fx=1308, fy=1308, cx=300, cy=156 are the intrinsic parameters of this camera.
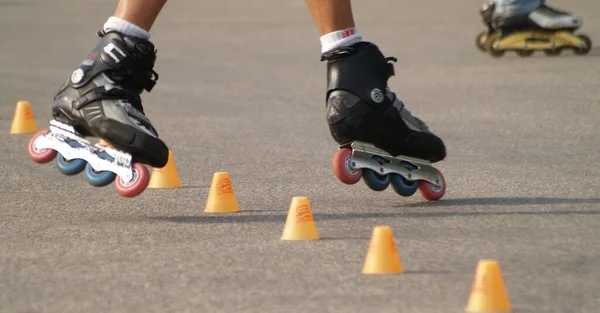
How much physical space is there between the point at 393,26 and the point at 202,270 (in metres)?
12.9

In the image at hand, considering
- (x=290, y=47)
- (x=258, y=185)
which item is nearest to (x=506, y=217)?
(x=258, y=185)

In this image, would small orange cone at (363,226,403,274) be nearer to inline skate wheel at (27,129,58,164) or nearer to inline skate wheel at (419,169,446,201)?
inline skate wheel at (419,169,446,201)

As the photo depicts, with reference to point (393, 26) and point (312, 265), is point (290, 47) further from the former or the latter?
point (312, 265)

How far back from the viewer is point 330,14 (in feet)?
18.7

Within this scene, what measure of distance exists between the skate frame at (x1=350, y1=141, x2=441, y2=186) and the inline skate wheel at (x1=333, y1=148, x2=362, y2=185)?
0.06 ft

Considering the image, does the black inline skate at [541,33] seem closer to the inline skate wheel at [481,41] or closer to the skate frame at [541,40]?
the skate frame at [541,40]

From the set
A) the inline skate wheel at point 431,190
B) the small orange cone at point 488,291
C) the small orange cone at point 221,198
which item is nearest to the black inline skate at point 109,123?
the small orange cone at point 221,198

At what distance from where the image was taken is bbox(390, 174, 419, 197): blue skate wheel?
5.83 m

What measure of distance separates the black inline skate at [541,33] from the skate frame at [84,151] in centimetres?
818

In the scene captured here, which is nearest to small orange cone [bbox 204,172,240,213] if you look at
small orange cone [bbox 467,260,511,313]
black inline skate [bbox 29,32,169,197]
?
black inline skate [bbox 29,32,169,197]

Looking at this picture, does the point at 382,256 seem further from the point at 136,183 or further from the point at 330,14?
the point at 330,14

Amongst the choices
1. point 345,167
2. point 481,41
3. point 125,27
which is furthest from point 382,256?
point 481,41

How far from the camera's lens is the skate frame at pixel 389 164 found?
5668 mm

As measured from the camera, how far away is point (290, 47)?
48.9ft
